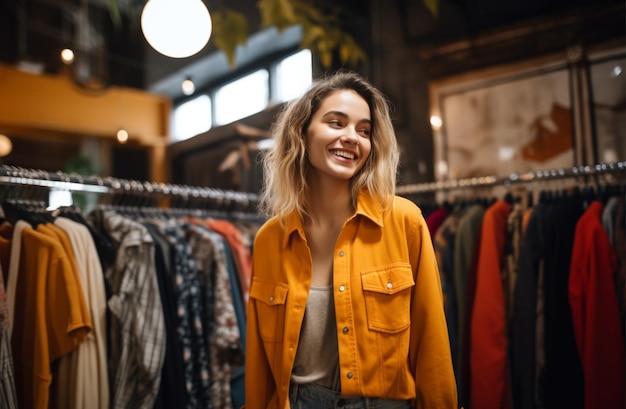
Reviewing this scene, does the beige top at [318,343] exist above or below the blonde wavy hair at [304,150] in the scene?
below

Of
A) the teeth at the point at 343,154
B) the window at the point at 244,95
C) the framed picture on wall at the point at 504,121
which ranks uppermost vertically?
the window at the point at 244,95

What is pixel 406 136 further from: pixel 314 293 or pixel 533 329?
pixel 314 293

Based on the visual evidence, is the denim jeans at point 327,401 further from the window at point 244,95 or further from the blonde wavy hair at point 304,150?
the window at point 244,95

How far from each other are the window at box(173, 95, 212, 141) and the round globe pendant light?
282 cm

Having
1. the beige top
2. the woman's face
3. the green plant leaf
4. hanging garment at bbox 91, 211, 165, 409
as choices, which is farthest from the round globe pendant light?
the beige top

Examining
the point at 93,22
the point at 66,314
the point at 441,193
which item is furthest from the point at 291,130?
the point at 93,22

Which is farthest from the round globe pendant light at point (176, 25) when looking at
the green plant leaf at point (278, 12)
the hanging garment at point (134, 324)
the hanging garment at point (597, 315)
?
the hanging garment at point (597, 315)

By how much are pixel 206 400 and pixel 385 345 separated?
1.00 m

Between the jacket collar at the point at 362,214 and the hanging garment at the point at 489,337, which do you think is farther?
the hanging garment at the point at 489,337

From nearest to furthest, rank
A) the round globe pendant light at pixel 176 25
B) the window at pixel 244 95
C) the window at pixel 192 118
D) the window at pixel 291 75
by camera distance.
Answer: the round globe pendant light at pixel 176 25 < the window at pixel 291 75 < the window at pixel 244 95 < the window at pixel 192 118

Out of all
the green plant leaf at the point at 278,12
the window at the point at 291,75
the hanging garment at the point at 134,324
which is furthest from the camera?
the window at the point at 291,75

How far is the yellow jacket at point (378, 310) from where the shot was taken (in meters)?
1.30

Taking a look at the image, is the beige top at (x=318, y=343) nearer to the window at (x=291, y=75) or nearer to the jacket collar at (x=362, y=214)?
the jacket collar at (x=362, y=214)

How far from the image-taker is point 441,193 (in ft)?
10.2
